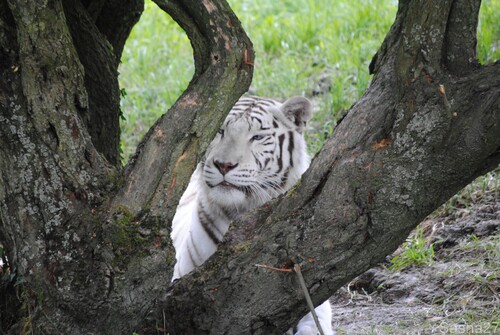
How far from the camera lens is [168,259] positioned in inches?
130

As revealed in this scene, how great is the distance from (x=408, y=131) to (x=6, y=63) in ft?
4.84

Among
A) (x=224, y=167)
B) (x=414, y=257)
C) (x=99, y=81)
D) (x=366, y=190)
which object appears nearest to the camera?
(x=366, y=190)

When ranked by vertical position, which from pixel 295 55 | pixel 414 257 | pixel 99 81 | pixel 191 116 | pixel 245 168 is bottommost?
pixel 414 257

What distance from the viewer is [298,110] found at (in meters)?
4.96

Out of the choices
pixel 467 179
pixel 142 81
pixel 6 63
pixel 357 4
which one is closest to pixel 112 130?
pixel 6 63

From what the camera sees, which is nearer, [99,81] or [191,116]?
[191,116]

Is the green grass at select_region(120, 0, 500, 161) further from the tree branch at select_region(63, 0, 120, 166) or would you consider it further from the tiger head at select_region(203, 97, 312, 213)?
the tree branch at select_region(63, 0, 120, 166)

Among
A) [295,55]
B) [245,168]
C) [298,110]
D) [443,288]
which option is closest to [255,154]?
[245,168]

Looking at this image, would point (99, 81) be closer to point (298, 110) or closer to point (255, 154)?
point (255, 154)

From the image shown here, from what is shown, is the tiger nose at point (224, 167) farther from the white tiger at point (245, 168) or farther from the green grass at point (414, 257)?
the green grass at point (414, 257)

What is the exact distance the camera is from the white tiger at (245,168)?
181 inches

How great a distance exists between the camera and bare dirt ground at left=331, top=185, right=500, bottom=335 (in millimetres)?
4504

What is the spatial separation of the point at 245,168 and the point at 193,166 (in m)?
1.29

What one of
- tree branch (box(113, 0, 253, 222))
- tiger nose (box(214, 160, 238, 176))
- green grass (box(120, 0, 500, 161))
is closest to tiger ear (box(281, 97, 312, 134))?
tiger nose (box(214, 160, 238, 176))
